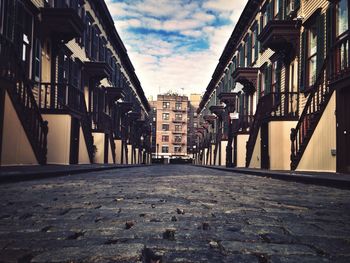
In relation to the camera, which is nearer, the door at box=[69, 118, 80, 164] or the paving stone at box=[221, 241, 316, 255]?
the paving stone at box=[221, 241, 316, 255]

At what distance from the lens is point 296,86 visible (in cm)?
1770

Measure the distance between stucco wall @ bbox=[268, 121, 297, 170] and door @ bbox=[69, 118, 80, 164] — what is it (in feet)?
26.5

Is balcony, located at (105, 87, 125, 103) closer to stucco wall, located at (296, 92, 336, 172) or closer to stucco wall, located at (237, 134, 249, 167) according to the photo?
stucco wall, located at (237, 134, 249, 167)

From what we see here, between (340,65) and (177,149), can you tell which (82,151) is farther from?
(177,149)

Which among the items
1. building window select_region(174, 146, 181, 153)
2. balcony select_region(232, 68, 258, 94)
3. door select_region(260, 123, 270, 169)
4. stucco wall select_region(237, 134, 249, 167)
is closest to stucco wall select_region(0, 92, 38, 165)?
door select_region(260, 123, 270, 169)

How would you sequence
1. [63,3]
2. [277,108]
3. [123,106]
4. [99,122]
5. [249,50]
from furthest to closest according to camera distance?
[123,106] < [249,50] < [99,122] < [277,108] < [63,3]

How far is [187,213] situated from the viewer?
11.9ft

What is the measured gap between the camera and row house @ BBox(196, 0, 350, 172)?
1218 centimetres

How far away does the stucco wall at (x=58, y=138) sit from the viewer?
15.6 m

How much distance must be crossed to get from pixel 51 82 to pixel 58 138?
7.52 ft

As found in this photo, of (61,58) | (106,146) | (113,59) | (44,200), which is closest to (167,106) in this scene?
(113,59)

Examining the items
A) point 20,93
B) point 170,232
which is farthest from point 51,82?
point 170,232

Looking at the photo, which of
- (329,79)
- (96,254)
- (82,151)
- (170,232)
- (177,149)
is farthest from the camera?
(177,149)

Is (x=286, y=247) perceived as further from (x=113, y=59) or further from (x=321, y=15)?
(x=113, y=59)
